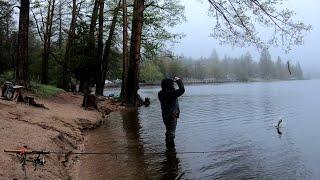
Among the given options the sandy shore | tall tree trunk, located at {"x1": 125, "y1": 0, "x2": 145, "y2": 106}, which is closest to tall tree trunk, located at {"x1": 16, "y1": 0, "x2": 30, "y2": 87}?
the sandy shore

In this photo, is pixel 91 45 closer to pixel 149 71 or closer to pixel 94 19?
pixel 94 19

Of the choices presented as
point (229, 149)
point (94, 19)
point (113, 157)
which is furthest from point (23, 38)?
point (94, 19)

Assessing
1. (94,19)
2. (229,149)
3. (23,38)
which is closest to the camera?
(229,149)

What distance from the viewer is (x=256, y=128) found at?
1908 cm

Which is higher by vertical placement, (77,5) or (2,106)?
(77,5)

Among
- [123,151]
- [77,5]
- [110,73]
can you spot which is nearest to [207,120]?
[123,151]

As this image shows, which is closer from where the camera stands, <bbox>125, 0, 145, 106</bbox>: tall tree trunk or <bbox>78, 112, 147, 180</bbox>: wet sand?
<bbox>78, 112, 147, 180</bbox>: wet sand

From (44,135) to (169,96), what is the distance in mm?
3426

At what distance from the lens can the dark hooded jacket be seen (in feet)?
41.8

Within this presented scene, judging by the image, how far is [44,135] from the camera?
1280 cm

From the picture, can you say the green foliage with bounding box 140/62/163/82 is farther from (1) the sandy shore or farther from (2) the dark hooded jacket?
(2) the dark hooded jacket

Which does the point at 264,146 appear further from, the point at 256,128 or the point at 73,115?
the point at 73,115

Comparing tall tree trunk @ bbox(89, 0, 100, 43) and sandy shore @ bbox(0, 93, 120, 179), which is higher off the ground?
tall tree trunk @ bbox(89, 0, 100, 43)

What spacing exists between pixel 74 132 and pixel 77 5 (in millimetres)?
25859
